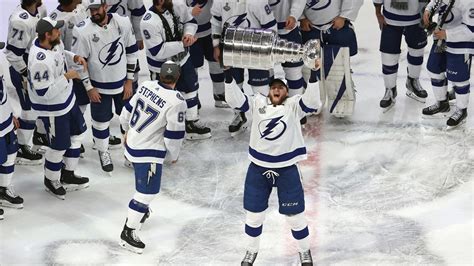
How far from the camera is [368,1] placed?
985 centimetres

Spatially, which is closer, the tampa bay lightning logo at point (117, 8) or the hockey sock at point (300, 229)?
the hockey sock at point (300, 229)

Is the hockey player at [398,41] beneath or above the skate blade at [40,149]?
above

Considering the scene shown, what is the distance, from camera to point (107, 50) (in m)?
6.18

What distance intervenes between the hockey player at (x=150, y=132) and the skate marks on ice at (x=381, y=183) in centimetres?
100

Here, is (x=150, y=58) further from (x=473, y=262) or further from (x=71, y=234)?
(x=473, y=262)

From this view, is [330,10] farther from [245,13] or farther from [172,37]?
[172,37]

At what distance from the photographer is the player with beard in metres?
4.95

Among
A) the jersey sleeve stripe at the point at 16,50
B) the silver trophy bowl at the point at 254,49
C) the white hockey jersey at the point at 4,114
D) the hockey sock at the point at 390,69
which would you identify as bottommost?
the hockey sock at the point at 390,69

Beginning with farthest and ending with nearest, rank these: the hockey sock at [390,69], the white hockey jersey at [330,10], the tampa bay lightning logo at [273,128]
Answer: the hockey sock at [390,69]
the white hockey jersey at [330,10]
the tampa bay lightning logo at [273,128]

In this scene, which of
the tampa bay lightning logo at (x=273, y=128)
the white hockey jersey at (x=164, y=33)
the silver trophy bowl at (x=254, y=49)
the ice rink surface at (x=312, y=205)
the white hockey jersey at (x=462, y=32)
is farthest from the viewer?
the white hockey jersey at (x=462, y=32)

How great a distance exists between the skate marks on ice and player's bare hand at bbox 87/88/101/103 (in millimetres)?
1496


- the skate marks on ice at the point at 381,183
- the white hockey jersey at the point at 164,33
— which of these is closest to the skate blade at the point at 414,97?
the skate marks on ice at the point at 381,183

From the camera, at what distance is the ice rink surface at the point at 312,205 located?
548cm

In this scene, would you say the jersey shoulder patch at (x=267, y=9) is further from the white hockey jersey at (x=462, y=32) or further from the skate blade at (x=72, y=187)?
the skate blade at (x=72, y=187)
